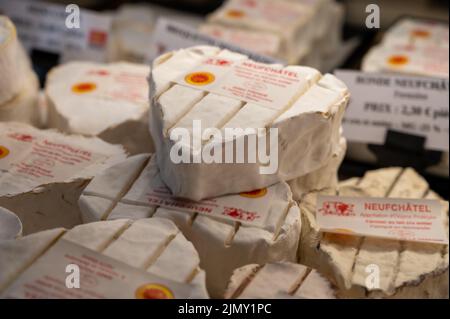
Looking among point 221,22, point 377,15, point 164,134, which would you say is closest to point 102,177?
point 164,134

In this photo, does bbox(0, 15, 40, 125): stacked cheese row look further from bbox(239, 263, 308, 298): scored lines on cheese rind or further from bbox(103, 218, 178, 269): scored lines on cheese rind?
bbox(239, 263, 308, 298): scored lines on cheese rind

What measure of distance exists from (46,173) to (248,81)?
1.42 ft

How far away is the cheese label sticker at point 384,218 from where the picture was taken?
1310 mm

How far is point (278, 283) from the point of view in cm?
104

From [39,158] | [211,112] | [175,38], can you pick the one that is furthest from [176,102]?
[175,38]

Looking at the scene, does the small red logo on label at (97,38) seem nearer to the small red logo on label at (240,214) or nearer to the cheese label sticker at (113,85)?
the cheese label sticker at (113,85)

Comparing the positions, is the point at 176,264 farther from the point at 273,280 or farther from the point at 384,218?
the point at 384,218

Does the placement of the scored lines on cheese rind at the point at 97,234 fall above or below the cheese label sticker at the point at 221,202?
above

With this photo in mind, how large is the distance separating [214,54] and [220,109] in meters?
0.27

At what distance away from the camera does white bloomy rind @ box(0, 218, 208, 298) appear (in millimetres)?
993

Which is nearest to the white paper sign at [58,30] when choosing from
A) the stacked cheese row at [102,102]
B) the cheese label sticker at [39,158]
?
the stacked cheese row at [102,102]

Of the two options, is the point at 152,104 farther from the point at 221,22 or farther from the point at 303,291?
the point at 221,22

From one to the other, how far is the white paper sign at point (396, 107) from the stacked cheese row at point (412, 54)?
0.15ft

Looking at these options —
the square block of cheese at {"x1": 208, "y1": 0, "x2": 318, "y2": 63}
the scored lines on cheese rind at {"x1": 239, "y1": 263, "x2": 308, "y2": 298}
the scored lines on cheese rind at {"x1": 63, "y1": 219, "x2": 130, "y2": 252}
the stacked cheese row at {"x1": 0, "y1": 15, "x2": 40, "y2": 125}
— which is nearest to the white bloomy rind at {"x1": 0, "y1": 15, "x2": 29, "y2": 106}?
the stacked cheese row at {"x1": 0, "y1": 15, "x2": 40, "y2": 125}
